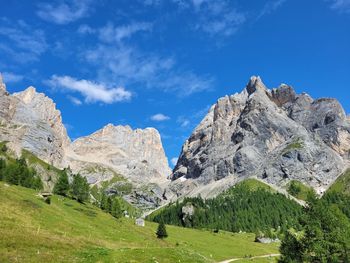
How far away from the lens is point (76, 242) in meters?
53.2

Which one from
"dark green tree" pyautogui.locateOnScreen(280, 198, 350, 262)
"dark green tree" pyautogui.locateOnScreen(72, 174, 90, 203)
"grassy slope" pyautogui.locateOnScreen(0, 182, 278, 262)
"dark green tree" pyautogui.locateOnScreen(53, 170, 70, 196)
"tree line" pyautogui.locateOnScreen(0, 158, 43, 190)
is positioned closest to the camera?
"grassy slope" pyautogui.locateOnScreen(0, 182, 278, 262)

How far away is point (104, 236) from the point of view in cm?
7050

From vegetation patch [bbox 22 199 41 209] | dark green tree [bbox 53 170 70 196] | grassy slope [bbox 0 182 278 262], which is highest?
dark green tree [bbox 53 170 70 196]

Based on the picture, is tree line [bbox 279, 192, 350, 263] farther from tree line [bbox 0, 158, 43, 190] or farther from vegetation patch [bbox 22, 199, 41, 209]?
tree line [bbox 0, 158, 43, 190]

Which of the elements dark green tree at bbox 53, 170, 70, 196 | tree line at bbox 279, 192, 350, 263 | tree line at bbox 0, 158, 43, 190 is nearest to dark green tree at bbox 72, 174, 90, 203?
dark green tree at bbox 53, 170, 70, 196

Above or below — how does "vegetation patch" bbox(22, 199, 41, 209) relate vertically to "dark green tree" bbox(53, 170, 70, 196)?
below

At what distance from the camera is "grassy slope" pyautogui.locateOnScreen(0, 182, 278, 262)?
130 feet

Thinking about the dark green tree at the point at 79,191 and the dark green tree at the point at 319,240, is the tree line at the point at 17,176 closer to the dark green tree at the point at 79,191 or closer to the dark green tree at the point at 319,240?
the dark green tree at the point at 79,191

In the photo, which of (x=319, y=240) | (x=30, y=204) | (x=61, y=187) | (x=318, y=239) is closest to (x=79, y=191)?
(x=61, y=187)

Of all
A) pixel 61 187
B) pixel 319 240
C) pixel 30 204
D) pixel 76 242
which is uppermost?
pixel 61 187

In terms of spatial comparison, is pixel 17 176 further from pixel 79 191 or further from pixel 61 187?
pixel 79 191

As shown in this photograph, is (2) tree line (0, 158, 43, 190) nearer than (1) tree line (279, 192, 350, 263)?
No

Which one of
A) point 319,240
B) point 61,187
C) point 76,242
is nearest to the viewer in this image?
point 76,242

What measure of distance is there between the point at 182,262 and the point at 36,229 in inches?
1102
